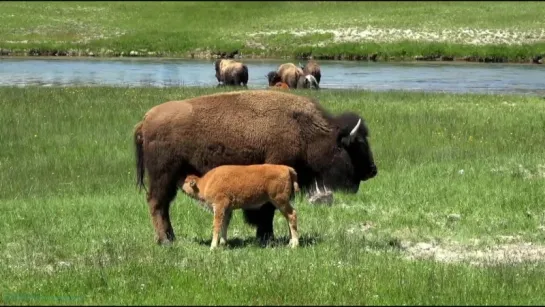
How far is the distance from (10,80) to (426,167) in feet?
71.0

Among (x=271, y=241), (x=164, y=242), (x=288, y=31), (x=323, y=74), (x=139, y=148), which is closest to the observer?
(x=164, y=242)

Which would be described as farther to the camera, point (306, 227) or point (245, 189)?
point (306, 227)

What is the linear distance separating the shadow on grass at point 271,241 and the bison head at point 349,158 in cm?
69

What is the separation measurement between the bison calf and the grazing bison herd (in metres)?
20.2

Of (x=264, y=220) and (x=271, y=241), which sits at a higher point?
(x=264, y=220)

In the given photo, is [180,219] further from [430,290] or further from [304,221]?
[430,290]

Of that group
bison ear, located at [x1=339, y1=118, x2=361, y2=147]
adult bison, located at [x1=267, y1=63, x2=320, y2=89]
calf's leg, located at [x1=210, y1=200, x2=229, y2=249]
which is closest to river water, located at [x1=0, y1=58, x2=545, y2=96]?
adult bison, located at [x1=267, y1=63, x2=320, y2=89]

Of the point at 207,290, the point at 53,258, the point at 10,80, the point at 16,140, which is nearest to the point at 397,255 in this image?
the point at 207,290

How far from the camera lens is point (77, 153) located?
17625mm

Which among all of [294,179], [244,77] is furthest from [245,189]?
[244,77]

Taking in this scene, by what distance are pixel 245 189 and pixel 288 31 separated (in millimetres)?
48750

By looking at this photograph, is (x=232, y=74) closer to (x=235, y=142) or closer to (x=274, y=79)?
(x=274, y=79)

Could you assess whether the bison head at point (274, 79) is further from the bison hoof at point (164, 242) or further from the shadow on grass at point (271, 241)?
the bison hoof at point (164, 242)

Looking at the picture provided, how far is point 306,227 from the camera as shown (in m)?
11.9
